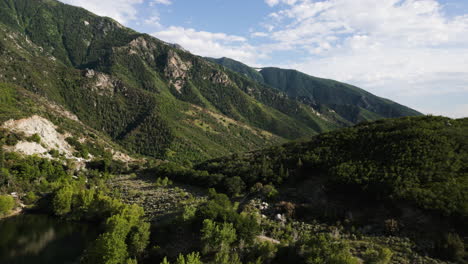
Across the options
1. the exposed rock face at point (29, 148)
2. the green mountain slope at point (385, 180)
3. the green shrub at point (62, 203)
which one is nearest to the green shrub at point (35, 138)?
the exposed rock face at point (29, 148)

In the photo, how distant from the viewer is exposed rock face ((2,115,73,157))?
112 metres

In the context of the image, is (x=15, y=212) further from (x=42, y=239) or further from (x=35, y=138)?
(x=35, y=138)

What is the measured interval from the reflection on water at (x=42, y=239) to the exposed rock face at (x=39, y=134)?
4595 centimetres

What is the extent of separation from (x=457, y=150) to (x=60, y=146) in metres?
155

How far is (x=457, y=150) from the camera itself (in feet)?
197

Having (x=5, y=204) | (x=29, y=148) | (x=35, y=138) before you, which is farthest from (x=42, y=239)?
(x=35, y=138)

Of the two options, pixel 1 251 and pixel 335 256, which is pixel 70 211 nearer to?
pixel 1 251

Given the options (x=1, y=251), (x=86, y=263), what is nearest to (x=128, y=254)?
(x=86, y=263)

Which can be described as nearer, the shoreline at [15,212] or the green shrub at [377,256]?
the green shrub at [377,256]

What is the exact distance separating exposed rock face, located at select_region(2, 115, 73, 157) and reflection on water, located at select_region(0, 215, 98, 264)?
4595 centimetres

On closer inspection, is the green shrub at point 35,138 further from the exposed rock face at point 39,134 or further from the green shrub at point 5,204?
the green shrub at point 5,204

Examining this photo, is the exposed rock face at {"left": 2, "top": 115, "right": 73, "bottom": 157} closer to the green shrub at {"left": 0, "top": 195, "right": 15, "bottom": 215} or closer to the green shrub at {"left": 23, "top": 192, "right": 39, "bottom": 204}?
the green shrub at {"left": 23, "top": 192, "right": 39, "bottom": 204}

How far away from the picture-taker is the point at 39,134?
12338 cm

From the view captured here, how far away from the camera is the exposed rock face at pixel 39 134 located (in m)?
112
